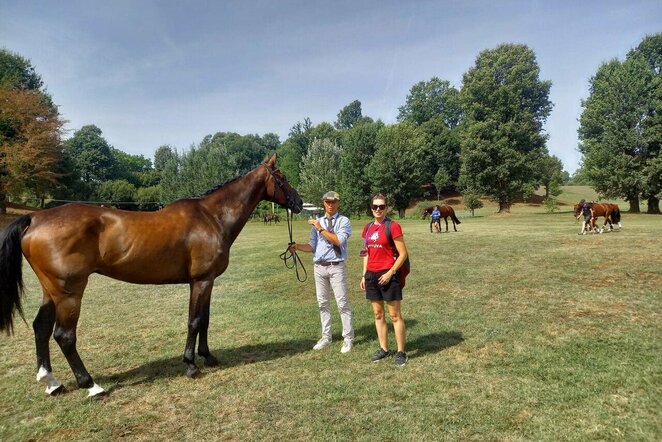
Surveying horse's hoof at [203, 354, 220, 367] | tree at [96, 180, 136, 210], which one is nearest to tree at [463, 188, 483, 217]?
horse's hoof at [203, 354, 220, 367]

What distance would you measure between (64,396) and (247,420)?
2.41m

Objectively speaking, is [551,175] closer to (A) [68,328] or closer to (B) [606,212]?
(B) [606,212]

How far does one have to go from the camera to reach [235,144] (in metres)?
100

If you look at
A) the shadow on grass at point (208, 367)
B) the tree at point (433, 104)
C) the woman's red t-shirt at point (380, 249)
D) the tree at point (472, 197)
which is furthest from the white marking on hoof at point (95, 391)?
the tree at point (433, 104)

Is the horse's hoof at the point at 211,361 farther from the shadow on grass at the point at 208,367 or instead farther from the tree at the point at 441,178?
the tree at the point at 441,178

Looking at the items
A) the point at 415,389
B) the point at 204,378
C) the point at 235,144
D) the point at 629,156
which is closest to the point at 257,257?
the point at 204,378

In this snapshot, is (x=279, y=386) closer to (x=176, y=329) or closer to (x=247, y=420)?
(x=247, y=420)

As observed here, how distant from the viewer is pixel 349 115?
330 ft

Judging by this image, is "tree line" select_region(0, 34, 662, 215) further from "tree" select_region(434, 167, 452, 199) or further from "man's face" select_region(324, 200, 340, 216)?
"man's face" select_region(324, 200, 340, 216)

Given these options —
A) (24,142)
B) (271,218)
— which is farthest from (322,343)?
(271,218)

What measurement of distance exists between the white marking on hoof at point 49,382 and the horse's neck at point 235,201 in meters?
2.70

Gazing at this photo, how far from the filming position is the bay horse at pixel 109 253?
14.9ft

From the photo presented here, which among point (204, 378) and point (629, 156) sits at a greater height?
point (629, 156)

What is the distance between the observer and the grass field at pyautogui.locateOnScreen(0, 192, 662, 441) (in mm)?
3777
